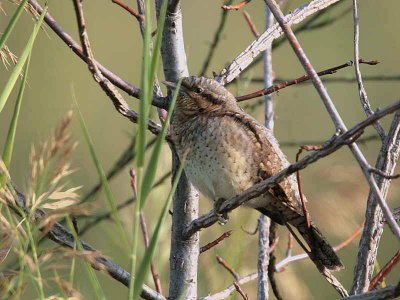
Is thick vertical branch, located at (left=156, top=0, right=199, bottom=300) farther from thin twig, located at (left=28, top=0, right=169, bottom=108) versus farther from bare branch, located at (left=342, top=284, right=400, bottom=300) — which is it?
bare branch, located at (left=342, top=284, right=400, bottom=300)

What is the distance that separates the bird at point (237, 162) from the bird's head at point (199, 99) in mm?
35

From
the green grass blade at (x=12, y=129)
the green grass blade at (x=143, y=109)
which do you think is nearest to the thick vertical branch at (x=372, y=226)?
the green grass blade at (x=143, y=109)

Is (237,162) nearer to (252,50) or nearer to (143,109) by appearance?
(252,50)

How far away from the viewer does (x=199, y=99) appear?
10.1 ft

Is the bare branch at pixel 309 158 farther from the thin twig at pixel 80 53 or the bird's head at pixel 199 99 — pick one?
the bird's head at pixel 199 99

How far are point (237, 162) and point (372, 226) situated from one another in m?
0.74

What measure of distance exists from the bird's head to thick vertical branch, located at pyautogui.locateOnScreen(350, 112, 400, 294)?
0.95 metres

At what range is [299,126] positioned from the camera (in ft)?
20.5

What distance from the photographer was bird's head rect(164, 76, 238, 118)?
3.02 meters

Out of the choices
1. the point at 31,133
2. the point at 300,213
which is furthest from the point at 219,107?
the point at 31,133

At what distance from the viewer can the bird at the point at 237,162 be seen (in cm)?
279

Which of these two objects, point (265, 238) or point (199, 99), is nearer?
point (265, 238)

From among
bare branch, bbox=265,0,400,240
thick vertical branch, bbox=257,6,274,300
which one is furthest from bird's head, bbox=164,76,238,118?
bare branch, bbox=265,0,400,240

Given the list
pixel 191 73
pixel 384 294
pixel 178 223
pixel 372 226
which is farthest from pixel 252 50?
pixel 191 73
